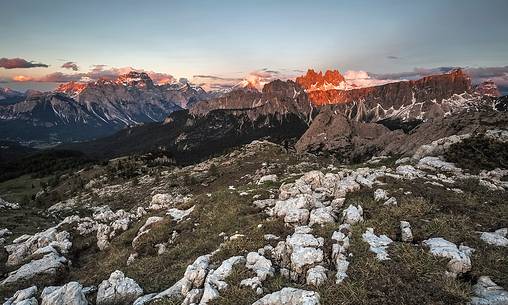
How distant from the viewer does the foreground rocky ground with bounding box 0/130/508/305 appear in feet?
48.6

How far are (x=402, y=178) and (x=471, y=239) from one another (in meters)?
11.0

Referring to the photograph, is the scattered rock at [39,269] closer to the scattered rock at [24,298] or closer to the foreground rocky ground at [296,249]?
the foreground rocky ground at [296,249]

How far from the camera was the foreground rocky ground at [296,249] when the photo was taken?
48.6 ft

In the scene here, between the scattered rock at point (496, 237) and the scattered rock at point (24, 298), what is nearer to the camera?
the scattered rock at point (24, 298)

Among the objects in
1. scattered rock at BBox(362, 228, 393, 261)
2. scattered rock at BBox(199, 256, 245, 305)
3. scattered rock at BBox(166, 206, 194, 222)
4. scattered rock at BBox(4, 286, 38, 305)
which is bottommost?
scattered rock at BBox(166, 206, 194, 222)

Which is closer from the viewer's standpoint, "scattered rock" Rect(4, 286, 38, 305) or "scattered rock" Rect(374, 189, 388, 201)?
"scattered rock" Rect(4, 286, 38, 305)

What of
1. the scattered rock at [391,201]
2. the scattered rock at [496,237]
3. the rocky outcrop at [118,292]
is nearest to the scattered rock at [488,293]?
the scattered rock at [496,237]

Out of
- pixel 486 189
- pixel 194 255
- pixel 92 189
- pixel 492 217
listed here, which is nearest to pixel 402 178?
pixel 486 189

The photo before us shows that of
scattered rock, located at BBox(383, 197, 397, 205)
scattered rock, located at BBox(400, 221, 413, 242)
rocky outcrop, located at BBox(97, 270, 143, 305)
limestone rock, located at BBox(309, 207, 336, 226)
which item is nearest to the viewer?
rocky outcrop, located at BBox(97, 270, 143, 305)

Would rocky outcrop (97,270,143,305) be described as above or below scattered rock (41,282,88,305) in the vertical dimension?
below

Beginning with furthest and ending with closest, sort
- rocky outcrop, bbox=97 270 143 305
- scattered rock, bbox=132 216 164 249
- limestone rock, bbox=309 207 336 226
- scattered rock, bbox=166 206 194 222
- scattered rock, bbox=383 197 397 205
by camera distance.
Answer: scattered rock, bbox=166 206 194 222, scattered rock, bbox=132 216 164 249, scattered rock, bbox=383 197 397 205, limestone rock, bbox=309 207 336 226, rocky outcrop, bbox=97 270 143 305

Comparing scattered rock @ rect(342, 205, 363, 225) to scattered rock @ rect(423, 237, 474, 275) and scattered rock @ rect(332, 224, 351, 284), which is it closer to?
scattered rock @ rect(332, 224, 351, 284)

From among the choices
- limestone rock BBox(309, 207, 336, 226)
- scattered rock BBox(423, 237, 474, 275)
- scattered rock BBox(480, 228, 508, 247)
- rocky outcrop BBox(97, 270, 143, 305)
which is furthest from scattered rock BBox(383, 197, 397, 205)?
rocky outcrop BBox(97, 270, 143, 305)

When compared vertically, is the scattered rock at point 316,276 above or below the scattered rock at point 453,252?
below
